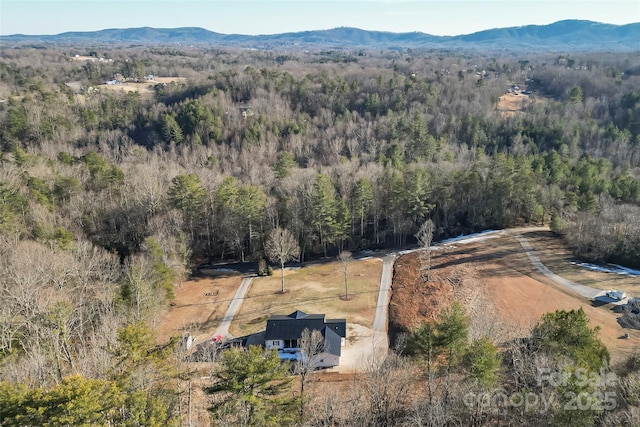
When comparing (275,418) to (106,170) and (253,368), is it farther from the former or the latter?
(106,170)

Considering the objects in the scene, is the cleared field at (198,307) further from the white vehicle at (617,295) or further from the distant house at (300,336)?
the white vehicle at (617,295)

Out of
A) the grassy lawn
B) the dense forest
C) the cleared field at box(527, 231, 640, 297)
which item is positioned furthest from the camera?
the cleared field at box(527, 231, 640, 297)

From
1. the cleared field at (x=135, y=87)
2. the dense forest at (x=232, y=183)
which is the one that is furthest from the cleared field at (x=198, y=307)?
the cleared field at (x=135, y=87)

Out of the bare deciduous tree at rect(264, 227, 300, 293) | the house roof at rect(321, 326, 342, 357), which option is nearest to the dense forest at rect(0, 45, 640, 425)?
the bare deciduous tree at rect(264, 227, 300, 293)

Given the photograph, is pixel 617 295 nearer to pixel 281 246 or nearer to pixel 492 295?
pixel 492 295

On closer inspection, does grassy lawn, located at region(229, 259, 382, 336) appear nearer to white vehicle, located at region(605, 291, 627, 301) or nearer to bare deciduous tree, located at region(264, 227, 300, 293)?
bare deciduous tree, located at region(264, 227, 300, 293)

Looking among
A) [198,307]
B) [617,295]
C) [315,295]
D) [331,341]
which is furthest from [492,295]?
[198,307]

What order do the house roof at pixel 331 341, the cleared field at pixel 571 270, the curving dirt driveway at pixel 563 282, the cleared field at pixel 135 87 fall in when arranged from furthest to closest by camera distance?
the cleared field at pixel 135 87 < the cleared field at pixel 571 270 < the curving dirt driveway at pixel 563 282 < the house roof at pixel 331 341

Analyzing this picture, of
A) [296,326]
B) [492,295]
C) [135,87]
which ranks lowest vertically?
[492,295]
